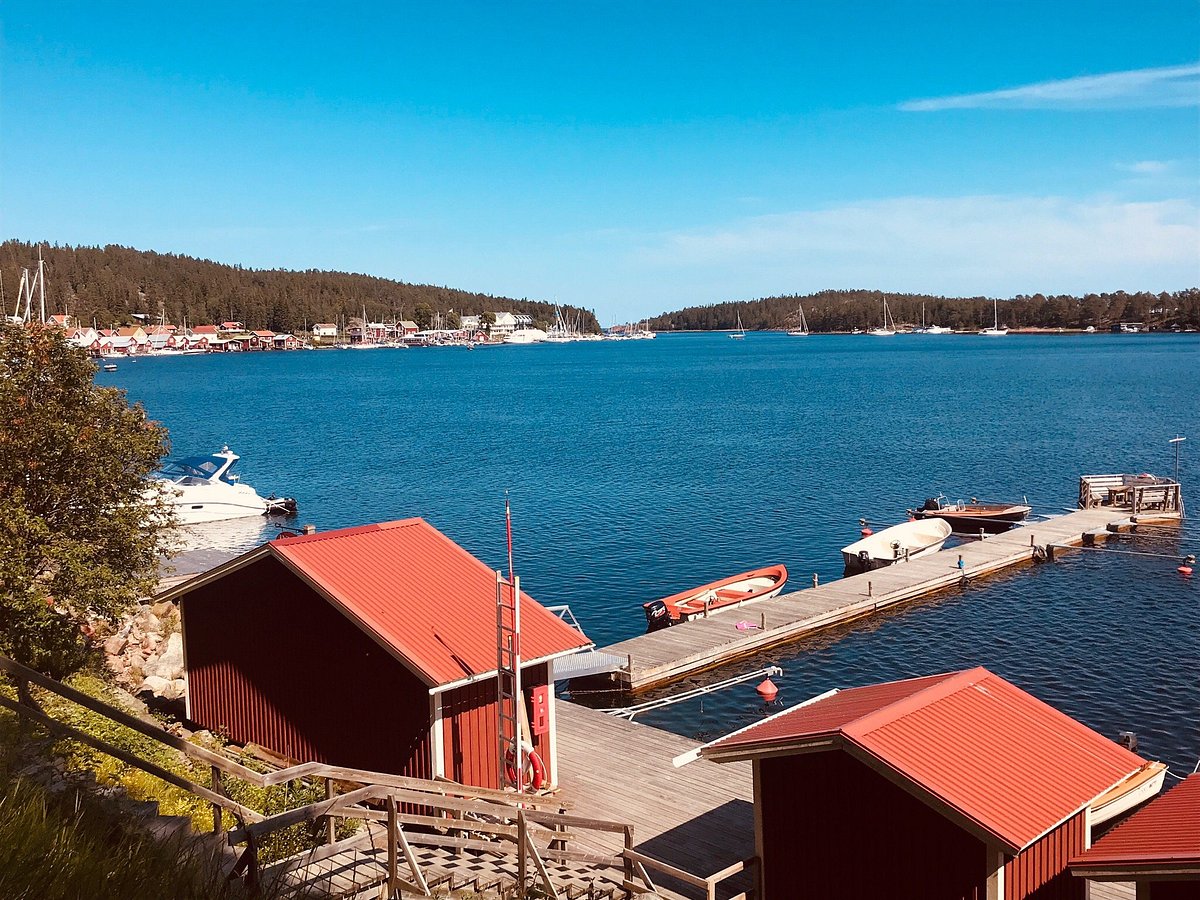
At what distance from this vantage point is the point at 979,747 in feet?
42.9

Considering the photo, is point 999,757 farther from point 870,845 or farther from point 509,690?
point 509,690

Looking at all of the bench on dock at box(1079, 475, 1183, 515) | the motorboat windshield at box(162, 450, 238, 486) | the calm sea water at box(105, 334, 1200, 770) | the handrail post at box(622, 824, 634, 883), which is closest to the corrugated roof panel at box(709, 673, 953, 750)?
the handrail post at box(622, 824, 634, 883)

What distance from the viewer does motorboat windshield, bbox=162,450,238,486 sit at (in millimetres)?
57844

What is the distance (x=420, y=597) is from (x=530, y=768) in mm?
3428

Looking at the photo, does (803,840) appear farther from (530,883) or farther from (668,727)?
(668,727)

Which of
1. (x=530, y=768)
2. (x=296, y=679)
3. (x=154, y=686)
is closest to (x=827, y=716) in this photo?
(x=530, y=768)

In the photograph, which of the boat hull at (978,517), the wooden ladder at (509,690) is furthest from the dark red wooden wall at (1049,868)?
the boat hull at (978,517)

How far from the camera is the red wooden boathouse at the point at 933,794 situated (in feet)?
39.8

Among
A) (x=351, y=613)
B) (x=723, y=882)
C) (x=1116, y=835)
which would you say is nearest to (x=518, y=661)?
(x=351, y=613)

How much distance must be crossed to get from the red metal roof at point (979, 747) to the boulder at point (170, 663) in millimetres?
13951

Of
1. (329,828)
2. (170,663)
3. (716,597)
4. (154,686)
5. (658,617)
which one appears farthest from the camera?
(716,597)

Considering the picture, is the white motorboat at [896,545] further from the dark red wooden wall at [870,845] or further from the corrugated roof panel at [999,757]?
the dark red wooden wall at [870,845]

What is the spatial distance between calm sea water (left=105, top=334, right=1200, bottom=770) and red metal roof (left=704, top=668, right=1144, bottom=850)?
11.7 m

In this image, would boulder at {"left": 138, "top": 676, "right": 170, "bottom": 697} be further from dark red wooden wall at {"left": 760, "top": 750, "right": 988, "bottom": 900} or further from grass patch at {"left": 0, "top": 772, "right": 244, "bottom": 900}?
grass patch at {"left": 0, "top": 772, "right": 244, "bottom": 900}
